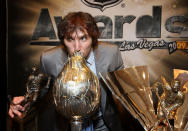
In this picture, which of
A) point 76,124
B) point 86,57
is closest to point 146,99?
point 76,124

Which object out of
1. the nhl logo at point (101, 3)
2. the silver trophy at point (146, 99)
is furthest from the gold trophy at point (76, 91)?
the nhl logo at point (101, 3)

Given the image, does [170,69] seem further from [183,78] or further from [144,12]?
[183,78]

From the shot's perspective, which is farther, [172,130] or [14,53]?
[14,53]

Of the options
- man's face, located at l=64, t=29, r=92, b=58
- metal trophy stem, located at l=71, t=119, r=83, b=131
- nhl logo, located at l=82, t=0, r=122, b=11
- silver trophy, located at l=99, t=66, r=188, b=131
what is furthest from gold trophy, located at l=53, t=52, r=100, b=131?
nhl logo, located at l=82, t=0, r=122, b=11

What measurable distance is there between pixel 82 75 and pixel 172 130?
0.38m

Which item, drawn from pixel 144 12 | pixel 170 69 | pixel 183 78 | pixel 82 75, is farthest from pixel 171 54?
pixel 82 75

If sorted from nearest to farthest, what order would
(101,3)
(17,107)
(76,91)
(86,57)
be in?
(76,91) < (17,107) < (86,57) < (101,3)

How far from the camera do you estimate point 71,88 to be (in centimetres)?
69

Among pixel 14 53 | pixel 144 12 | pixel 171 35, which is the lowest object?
pixel 14 53

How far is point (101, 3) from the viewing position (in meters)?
1.82

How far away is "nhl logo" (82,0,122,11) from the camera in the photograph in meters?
1.81

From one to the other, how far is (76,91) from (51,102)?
0.41 m

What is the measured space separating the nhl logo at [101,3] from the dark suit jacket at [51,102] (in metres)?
0.62

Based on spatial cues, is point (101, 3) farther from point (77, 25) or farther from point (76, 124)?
point (76, 124)
